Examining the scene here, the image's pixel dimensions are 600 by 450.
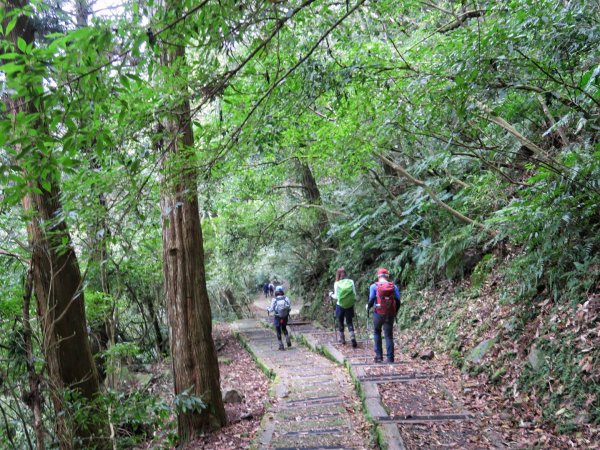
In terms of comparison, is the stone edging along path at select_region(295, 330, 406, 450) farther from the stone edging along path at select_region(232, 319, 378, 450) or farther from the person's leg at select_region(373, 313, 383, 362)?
the person's leg at select_region(373, 313, 383, 362)

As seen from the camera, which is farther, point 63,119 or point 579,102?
point 579,102

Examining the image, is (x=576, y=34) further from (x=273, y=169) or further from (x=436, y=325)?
(x=273, y=169)

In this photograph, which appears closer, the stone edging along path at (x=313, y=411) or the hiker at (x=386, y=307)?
the stone edging along path at (x=313, y=411)

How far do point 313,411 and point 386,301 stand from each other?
2.67m

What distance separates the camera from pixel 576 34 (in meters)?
4.59

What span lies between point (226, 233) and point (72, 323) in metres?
10.3

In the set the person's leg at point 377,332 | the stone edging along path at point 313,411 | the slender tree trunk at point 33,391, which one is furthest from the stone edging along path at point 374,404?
the slender tree trunk at point 33,391

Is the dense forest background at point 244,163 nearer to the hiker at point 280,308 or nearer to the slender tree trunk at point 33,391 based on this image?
the slender tree trunk at point 33,391

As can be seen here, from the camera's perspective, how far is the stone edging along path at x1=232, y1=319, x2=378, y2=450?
17.3ft

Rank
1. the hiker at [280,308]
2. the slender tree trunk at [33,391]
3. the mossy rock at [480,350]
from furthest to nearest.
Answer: the hiker at [280,308], the mossy rock at [480,350], the slender tree trunk at [33,391]

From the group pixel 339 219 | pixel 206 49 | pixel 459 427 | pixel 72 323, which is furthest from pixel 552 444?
pixel 339 219

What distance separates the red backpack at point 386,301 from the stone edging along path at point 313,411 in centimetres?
135

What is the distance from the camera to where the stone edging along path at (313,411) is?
529cm

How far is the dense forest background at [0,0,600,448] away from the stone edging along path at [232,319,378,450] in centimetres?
114
